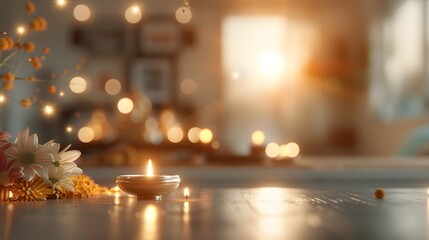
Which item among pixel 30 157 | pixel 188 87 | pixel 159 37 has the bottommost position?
pixel 30 157

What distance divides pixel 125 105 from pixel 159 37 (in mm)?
836

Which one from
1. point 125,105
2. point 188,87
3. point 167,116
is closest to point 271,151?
point 167,116

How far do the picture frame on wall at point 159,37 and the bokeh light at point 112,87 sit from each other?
0.40 m

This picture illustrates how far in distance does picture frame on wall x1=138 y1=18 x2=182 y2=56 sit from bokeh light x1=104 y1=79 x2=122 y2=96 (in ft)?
1.32

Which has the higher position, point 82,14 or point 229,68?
point 82,14

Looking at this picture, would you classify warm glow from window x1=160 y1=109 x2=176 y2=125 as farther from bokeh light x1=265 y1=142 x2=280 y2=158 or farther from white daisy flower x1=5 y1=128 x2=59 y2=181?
white daisy flower x1=5 y1=128 x2=59 y2=181

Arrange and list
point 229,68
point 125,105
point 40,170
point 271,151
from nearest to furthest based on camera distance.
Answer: point 40,170, point 271,151, point 125,105, point 229,68

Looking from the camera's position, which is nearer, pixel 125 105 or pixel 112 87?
pixel 125 105

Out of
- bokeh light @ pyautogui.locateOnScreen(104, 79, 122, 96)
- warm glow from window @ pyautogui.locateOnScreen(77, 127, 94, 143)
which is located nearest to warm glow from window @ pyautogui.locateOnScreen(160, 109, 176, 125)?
bokeh light @ pyautogui.locateOnScreen(104, 79, 122, 96)

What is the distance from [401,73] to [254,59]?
1687mm

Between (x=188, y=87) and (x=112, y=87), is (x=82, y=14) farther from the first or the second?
(x=188, y=87)

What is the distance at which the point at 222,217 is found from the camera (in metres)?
0.98

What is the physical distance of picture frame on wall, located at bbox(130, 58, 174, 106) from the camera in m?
6.37

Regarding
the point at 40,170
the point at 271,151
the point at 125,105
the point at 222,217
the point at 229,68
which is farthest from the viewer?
the point at 229,68
